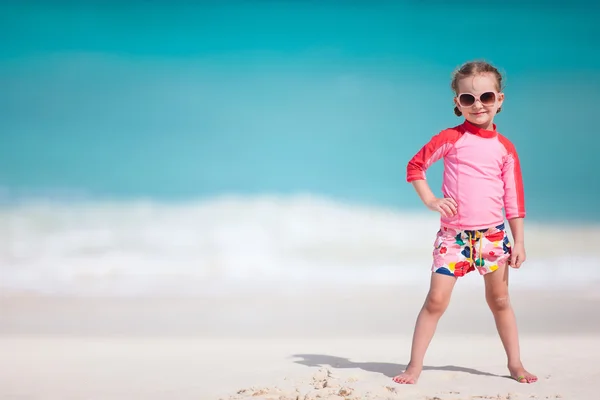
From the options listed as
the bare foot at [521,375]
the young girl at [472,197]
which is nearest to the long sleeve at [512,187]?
the young girl at [472,197]

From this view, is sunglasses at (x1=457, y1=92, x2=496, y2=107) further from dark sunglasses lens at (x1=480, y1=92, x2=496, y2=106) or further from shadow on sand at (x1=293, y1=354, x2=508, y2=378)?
shadow on sand at (x1=293, y1=354, x2=508, y2=378)

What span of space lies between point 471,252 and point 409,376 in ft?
1.81

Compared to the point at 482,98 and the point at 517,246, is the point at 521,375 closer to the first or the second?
the point at 517,246

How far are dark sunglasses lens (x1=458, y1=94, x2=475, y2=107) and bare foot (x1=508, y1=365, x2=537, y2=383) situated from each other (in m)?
1.09

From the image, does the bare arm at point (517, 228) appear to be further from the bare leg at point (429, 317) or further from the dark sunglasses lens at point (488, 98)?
the dark sunglasses lens at point (488, 98)

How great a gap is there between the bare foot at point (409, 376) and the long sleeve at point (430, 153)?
762 millimetres

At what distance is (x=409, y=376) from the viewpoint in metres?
2.62

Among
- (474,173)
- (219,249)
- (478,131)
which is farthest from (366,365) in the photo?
(219,249)

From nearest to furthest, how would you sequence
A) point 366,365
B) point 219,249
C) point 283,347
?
point 366,365 → point 283,347 → point 219,249

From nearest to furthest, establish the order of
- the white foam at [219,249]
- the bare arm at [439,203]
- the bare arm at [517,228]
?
the bare arm at [439,203] < the bare arm at [517,228] < the white foam at [219,249]

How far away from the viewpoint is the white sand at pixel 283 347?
8.38ft

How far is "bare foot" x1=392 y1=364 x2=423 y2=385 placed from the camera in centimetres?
260

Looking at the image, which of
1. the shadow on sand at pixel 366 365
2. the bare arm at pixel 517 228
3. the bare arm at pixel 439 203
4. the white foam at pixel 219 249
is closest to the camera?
the bare arm at pixel 439 203

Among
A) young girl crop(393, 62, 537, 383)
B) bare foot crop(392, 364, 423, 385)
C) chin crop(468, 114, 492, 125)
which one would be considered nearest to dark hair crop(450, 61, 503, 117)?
young girl crop(393, 62, 537, 383)
